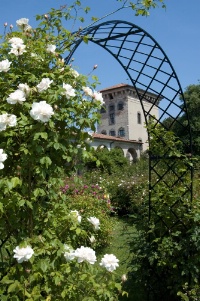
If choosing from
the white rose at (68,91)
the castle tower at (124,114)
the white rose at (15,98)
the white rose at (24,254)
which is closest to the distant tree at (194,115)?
the castle tower at (124,114)

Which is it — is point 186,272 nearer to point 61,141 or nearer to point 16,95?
point 61,141

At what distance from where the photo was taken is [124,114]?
159ft

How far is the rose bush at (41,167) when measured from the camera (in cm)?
189

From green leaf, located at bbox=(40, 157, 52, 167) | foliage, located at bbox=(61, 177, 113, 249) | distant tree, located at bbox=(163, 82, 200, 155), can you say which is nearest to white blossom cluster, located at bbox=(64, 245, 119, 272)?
green leaf, located at bbox=(40, 157, 52, 167)

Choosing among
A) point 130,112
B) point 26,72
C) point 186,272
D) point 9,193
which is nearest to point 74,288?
point 9,193

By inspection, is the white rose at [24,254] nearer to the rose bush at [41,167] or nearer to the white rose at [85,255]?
the rose bush at [41,167]

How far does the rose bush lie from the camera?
6.22 ft

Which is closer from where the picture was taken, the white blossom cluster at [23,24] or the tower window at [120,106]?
the white blossom cluster at [23,24]

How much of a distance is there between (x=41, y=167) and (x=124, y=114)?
4681 centimetres

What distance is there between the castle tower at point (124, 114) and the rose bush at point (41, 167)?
45167mm

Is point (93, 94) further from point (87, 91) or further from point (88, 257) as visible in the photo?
point (88, 257)

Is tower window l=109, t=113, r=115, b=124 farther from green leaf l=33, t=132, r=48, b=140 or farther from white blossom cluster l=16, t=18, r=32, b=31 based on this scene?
green leaf l=33, t=132, r=48, b=140

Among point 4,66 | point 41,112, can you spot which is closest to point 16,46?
point 4,66

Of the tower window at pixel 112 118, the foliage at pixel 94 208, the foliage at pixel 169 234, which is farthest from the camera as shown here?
the tower window at pixel 112 118
